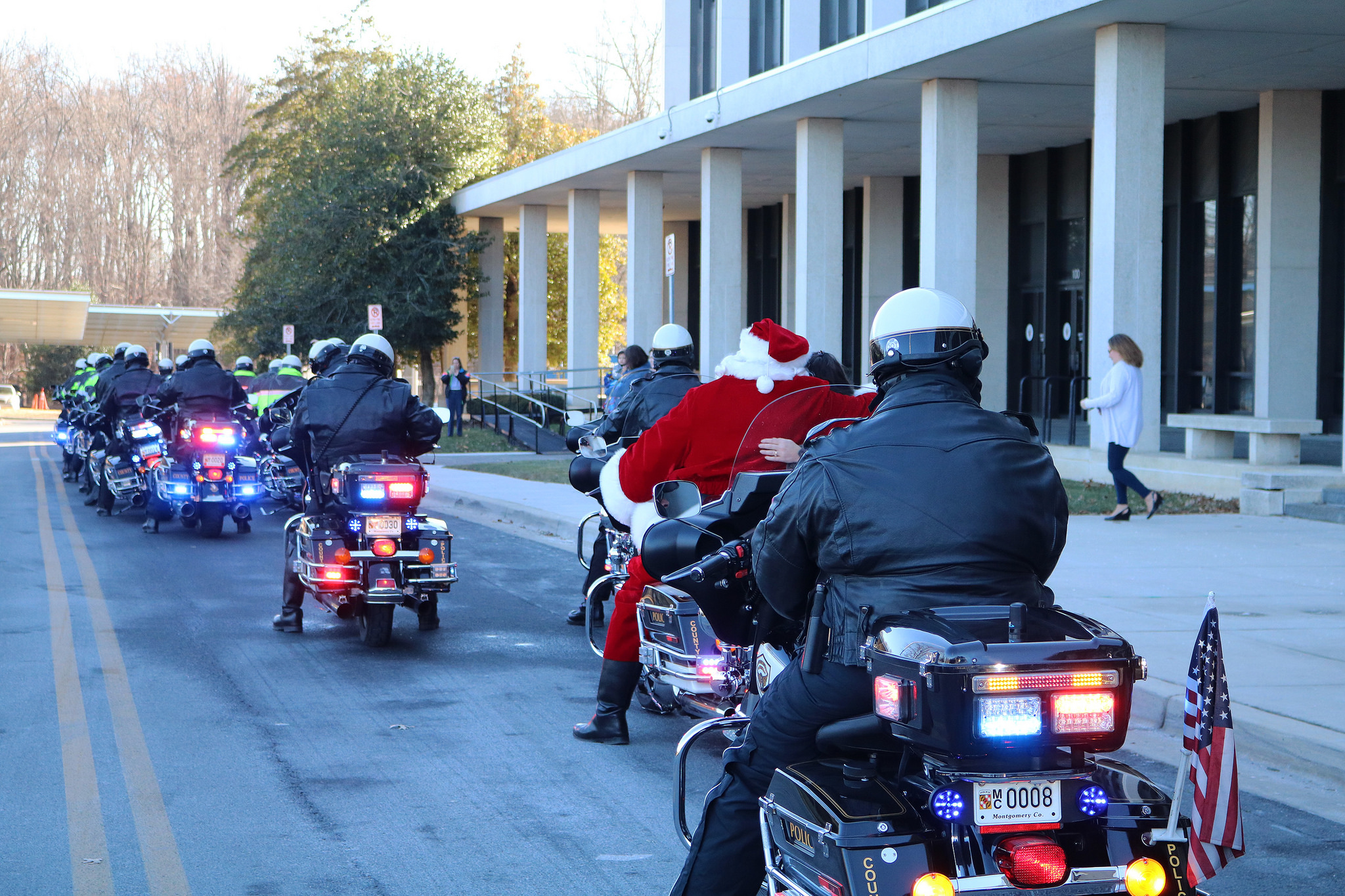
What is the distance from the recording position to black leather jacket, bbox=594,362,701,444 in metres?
7.76

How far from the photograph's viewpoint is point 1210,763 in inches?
128

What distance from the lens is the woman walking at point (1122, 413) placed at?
14.6 meters

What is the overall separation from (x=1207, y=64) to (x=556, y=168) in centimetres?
1737

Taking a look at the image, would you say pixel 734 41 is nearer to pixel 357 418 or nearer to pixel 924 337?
pixel 357 418

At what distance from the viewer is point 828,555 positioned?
346 centimetres

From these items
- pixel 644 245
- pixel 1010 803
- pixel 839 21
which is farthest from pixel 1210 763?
pixel 644 245

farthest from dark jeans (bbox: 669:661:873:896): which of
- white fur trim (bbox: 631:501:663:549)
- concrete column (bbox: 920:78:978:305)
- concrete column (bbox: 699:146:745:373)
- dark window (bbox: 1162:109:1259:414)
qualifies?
concrete column (bbox: 699:146:745:373)

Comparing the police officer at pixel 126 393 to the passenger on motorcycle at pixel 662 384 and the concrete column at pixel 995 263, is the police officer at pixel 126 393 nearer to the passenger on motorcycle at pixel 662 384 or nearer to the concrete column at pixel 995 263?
the passenger on motorcycle at pixel 662 384

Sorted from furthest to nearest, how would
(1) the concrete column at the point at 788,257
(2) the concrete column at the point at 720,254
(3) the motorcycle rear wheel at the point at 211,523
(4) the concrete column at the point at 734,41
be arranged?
(1) the concrete column at the point at 788,257 → (4) the concrete column at the point at 734,41 → (2) the concrete column at the point at 720,254 → (3) the motorcycle rear wheel at the point at 211,523

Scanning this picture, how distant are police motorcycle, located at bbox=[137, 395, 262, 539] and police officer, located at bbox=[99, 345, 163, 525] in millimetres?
1986

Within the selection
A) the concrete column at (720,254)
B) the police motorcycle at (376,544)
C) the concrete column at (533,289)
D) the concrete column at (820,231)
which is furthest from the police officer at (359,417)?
the concrete column at (533,289)

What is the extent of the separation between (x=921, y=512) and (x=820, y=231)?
2186cm

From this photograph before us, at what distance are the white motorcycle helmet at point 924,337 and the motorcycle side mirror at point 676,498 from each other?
1.36 meters

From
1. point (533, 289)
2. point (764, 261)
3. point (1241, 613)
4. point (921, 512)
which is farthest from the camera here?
point (764, 261)
